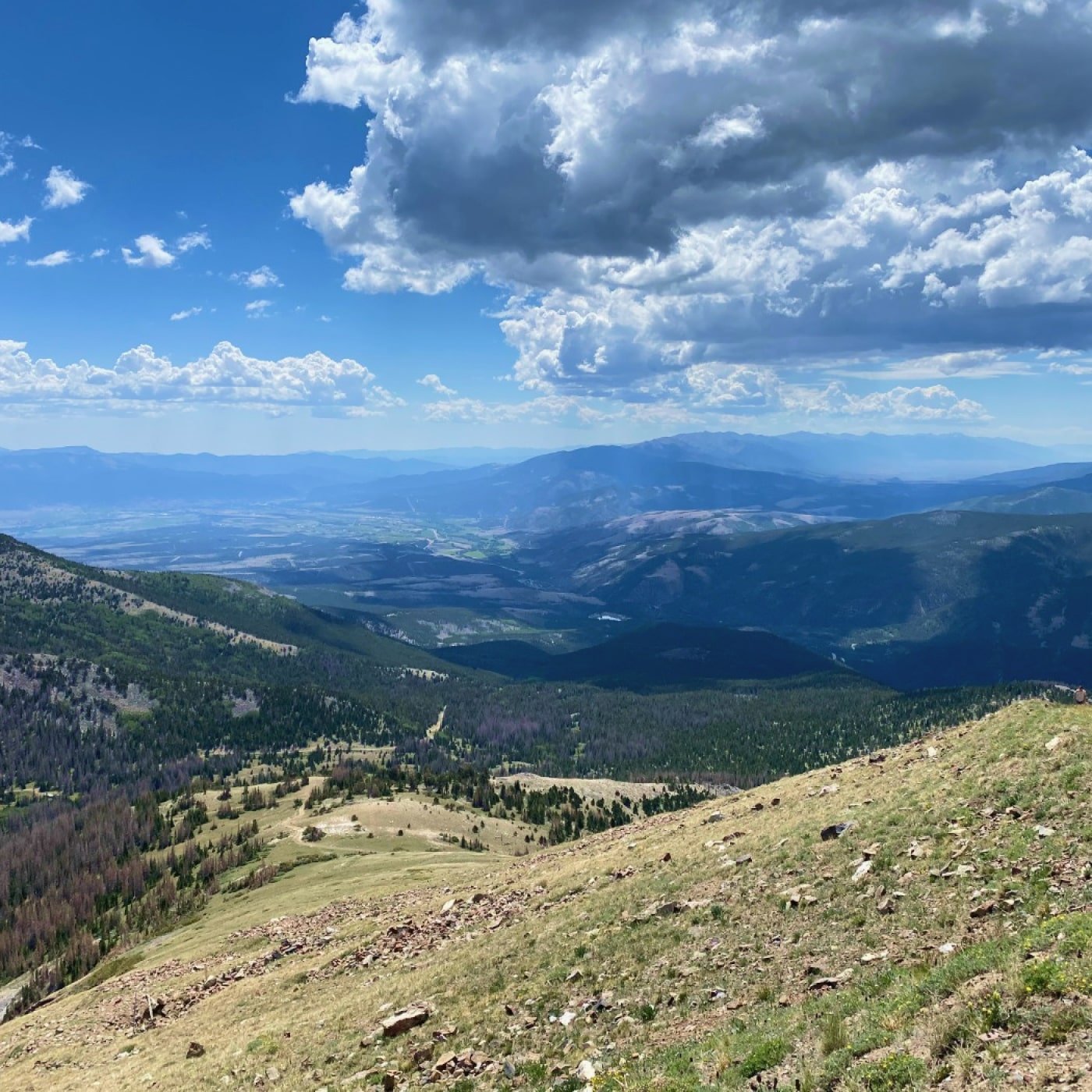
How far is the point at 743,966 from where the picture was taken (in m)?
28.5

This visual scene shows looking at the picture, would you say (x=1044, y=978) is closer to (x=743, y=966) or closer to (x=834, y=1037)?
(x=834, y=1037)

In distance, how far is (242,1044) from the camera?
117 feet

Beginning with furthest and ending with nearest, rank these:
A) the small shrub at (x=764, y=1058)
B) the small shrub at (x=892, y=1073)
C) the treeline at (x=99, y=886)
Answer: the treeline at (x=99, y=886), the small shrub at (x=764, y=1058), the small shrub at (x=892, y=1073)

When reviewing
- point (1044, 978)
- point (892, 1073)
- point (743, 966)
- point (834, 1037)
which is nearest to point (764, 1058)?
point (834, 1037)

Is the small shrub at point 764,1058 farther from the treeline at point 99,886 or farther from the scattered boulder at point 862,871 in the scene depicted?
the treeline at point 99,886

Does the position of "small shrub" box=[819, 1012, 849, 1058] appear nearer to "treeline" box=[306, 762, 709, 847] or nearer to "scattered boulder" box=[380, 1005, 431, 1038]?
"scattered boulder" box=[380, 1005, 431, 1038]

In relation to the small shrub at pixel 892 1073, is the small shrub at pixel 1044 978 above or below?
above

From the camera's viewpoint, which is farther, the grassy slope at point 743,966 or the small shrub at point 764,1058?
the small shrub at point 764,1058

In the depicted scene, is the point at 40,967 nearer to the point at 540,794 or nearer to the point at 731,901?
the point at 540,794

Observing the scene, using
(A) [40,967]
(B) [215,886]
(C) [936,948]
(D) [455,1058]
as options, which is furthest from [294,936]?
(A) [40,967]

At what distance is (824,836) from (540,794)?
480 feet

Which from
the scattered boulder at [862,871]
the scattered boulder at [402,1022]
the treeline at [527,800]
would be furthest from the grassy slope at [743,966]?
the treeline at [527,800]

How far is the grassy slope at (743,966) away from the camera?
19.4 m

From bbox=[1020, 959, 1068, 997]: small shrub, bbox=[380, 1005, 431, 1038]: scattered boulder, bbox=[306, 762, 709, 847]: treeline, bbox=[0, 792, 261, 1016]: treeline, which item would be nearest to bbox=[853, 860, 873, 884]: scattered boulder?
bbox=[1020, 959, 1068, 997]: small shrub
